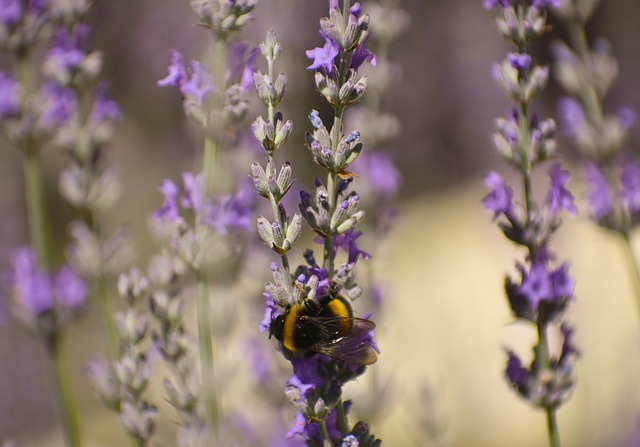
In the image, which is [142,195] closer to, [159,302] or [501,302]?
[501,302]

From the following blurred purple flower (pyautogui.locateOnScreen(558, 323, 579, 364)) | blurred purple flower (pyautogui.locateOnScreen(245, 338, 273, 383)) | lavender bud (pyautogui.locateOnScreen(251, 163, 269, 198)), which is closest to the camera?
lavender bud (pyautogui.locateOnScreen(251, 163, 269, 198))

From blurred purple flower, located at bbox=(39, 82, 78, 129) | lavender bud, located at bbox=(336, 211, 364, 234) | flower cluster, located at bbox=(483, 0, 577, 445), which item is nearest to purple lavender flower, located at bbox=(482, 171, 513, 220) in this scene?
flower cluster, located at bbox=(483, 0, 577, 445)

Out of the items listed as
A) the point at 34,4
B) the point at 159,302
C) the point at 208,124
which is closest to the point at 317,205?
the point at 208,124

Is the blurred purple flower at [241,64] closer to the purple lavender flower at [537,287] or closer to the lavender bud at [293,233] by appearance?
the lavender bud at [293,233]

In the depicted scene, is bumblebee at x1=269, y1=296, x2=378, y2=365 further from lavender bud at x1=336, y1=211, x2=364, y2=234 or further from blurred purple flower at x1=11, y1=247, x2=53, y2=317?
blurred purple flower at x1=11, y1=247, x2=53, y2=317

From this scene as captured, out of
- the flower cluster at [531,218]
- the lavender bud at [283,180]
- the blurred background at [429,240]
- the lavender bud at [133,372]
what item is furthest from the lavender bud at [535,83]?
the blurred background at [429,240]

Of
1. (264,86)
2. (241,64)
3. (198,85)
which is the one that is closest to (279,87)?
(264,86)
